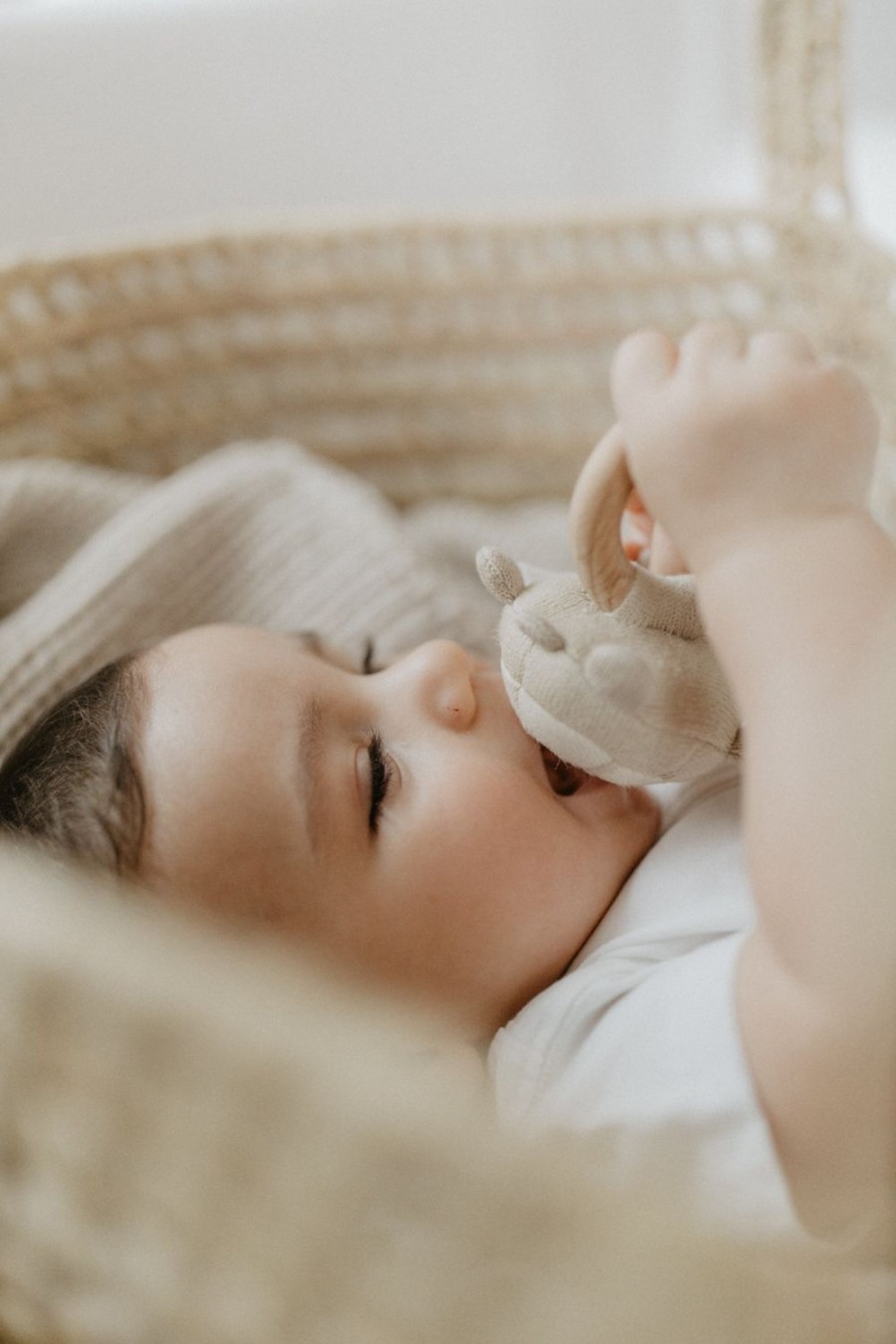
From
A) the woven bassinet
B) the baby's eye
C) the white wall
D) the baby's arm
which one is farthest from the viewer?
the white wall

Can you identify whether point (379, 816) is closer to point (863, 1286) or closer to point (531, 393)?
point (863, 1286)

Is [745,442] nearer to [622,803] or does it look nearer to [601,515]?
[601,515]

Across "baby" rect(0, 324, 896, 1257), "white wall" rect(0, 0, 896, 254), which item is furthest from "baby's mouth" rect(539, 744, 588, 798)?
"white wall" rect(0, 0, 896, 254)

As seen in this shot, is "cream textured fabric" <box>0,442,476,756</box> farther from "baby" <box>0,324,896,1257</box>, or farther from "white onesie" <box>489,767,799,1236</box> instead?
"white onesie" <box>489,767,799,1236</box>

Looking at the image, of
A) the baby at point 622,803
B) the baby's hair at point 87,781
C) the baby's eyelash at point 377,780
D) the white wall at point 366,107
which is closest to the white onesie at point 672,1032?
the baby at point 622,803

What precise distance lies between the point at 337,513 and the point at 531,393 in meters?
0.25

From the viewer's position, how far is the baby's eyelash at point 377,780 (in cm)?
66

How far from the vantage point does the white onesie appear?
53 cm

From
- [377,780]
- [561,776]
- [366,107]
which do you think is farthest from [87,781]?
[366,107]

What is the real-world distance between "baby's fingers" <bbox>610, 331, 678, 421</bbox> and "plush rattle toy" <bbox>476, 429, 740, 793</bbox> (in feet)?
0.06

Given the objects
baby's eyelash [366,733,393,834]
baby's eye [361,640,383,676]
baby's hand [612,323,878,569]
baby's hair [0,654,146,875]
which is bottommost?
baby's eye [361,640,383,676]

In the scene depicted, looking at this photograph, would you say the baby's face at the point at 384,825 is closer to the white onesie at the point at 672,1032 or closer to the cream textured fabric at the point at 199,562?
the white onesie at the point at 672,1032

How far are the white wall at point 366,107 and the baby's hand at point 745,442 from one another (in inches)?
26.6

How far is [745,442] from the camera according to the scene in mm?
514
